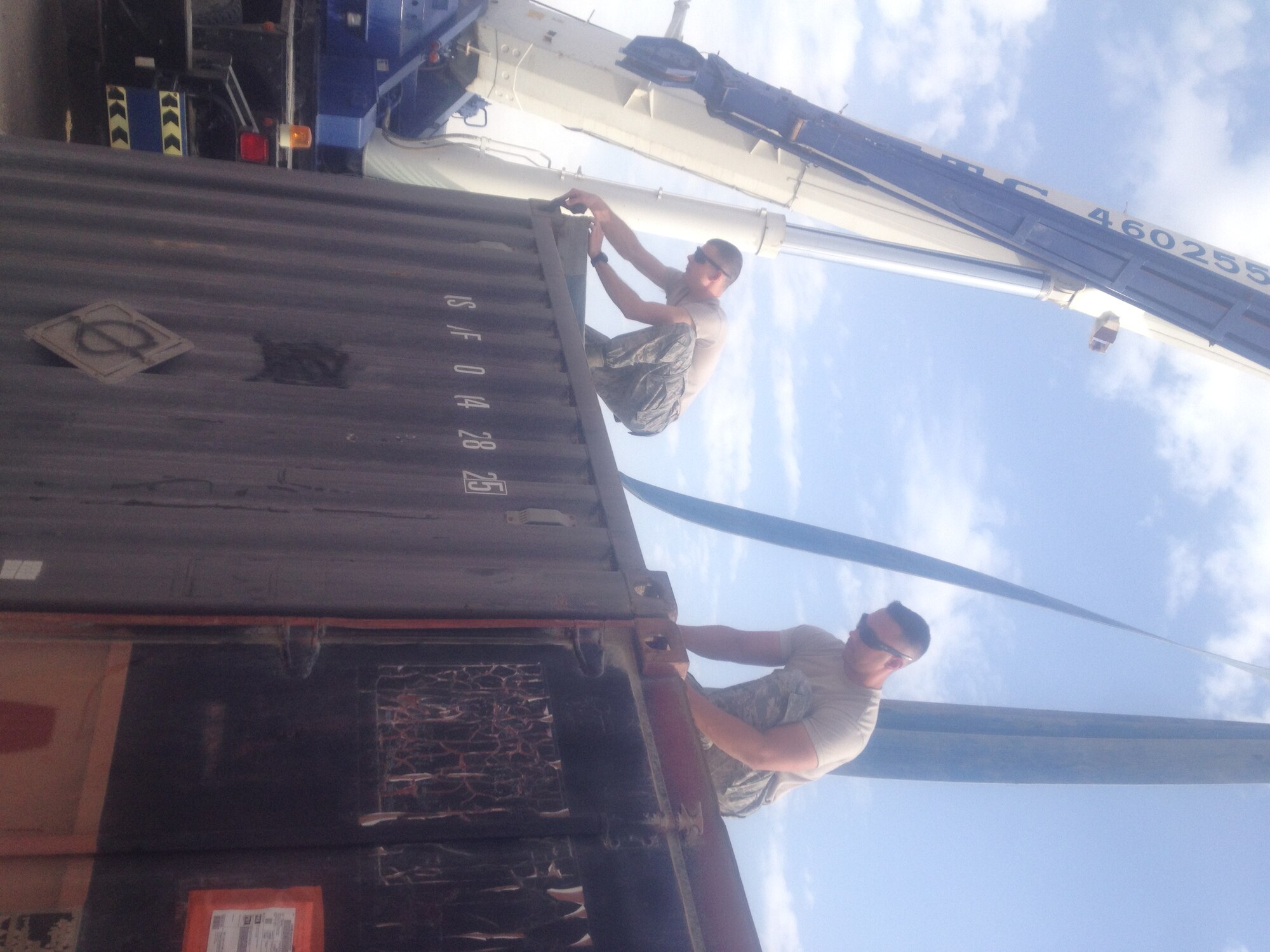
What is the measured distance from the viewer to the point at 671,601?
8.61ft

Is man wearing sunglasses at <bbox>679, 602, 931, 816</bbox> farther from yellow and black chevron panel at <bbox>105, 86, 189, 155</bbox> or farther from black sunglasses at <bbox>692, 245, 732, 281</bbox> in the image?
yellow and black chevron panel at <bbox>105, 86, 189, 155</bbox>

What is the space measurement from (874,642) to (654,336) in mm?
1790

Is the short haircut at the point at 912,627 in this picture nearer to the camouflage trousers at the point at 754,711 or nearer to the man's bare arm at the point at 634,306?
the camouflage trousers at the point at 754,711

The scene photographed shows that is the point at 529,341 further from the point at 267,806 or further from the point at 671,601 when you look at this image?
the point at 267,806

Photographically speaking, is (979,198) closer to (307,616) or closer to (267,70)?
(267,70)

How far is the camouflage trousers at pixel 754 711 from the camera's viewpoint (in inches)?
140

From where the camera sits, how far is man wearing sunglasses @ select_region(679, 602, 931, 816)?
3.32m

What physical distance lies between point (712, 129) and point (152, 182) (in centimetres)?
457

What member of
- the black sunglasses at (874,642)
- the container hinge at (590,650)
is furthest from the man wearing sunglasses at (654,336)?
the container hinge at (590,650)

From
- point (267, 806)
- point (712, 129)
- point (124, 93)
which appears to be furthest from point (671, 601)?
point (712, 129)

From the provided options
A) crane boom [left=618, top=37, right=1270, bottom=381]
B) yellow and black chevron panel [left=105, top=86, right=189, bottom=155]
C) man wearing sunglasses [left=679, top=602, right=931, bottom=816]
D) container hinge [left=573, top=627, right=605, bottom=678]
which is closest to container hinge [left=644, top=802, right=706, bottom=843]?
container hinge [left=573, top=627, right=605, bottom=678]

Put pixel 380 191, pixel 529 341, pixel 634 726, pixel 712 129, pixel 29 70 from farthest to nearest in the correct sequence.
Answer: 1. pixel 712 129
2. pixel 29 70
3. pixel 380 191
4. pixel 529 341
5. pixel 634 726

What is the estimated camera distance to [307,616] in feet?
7.41

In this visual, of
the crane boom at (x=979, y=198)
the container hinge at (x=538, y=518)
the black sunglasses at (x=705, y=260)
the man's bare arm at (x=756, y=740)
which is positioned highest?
the crane boom at (x=979, y=198)
